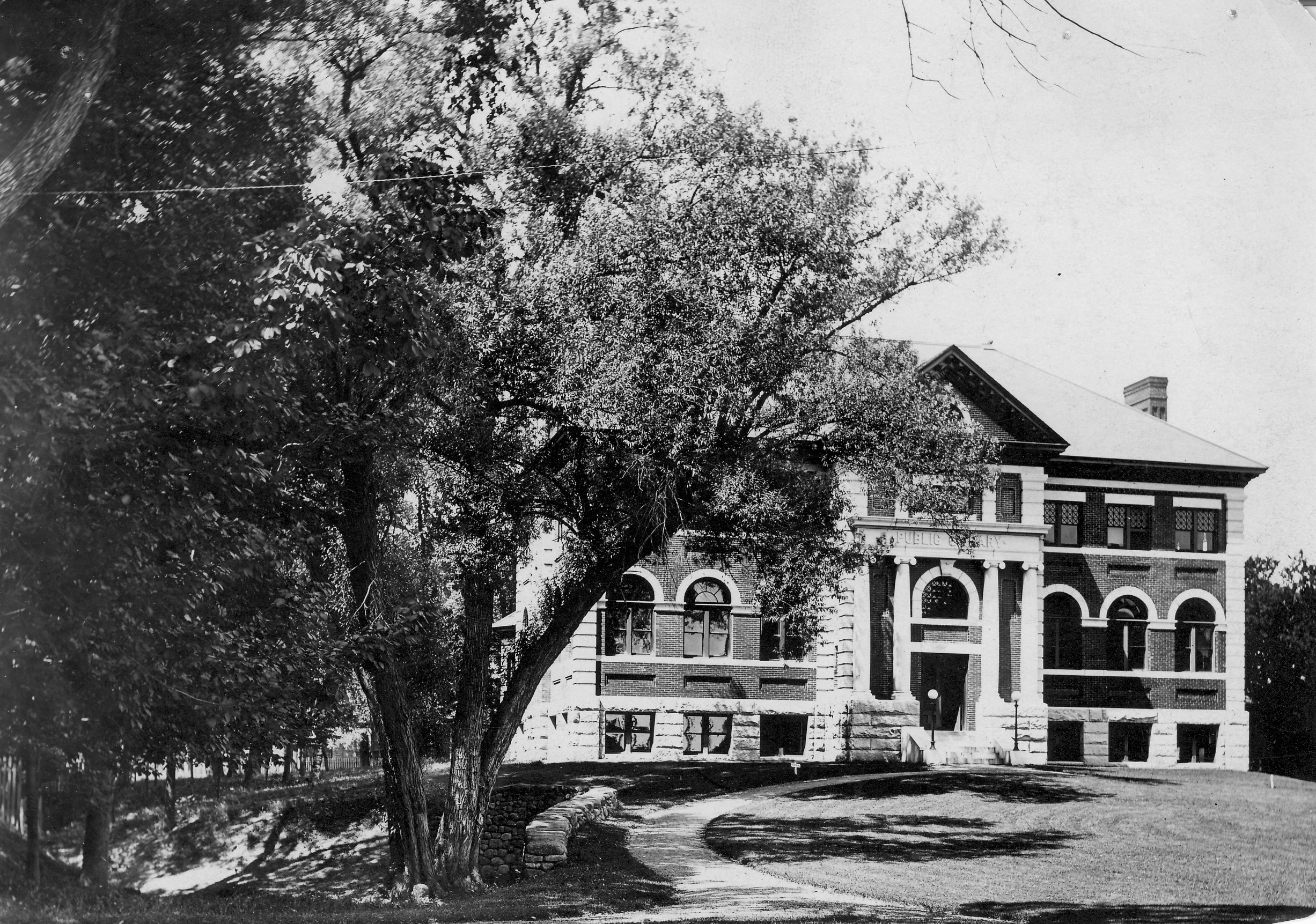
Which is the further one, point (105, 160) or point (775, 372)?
point (775, 372)

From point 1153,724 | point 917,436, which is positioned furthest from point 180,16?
point 1153,724

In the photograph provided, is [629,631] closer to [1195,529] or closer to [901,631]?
[901,631]

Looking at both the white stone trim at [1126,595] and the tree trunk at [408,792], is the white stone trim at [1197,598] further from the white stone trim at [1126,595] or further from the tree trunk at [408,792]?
the tree trunk at [408,792]

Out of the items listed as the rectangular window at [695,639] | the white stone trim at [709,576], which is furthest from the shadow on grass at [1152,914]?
the rectangular window at [695,639]

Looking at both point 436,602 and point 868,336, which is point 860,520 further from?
point 436,602

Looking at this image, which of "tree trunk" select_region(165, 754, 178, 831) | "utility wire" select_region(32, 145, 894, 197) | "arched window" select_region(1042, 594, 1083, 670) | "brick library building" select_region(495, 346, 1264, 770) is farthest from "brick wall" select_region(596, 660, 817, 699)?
"tree trunk" select_region(165, 754, 178, 831)

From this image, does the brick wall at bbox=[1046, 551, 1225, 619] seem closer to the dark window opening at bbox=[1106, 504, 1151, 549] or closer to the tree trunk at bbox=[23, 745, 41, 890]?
the dark window opening at bbox=[1106, 504, 1151, 549]
